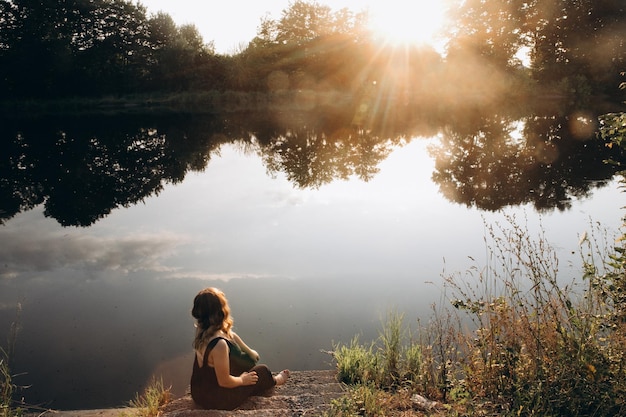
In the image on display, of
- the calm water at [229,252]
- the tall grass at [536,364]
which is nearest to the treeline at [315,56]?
the calm water at [229,252]

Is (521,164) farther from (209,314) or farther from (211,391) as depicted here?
(211,391)

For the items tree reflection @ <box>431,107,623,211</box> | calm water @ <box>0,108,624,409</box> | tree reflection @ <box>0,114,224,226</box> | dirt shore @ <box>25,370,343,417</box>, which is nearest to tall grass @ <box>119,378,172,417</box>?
dirt shore @ <box>25,370,343,417</box>

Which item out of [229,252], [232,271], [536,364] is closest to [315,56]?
[229,252]

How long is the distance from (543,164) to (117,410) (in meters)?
15.4

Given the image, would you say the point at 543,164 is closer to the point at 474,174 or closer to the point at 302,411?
the point at 474,174

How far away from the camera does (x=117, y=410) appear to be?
4.75 meters

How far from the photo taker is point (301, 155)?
19750 mm

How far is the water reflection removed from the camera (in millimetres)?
13828

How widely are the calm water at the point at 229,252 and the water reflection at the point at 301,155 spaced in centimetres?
17

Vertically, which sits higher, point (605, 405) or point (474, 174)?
point (474, 174)

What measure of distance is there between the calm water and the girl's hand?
111 centimetres

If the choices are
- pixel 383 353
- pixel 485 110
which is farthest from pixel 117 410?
pixel 485 110

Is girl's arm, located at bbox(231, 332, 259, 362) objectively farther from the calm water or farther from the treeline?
the treeline

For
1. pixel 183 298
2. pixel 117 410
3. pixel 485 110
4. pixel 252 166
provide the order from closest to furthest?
1. pixel 117 410
2. pixel 183 298
3. pixel 252 166
4. pixel 485 110
